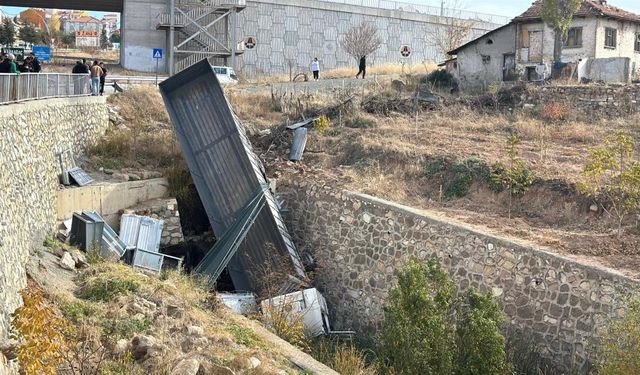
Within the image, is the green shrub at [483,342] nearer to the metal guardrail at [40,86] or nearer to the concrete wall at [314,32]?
the metal guardrail at [40,86]

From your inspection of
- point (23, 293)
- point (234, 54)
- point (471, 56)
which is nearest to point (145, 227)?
point (23, 293)

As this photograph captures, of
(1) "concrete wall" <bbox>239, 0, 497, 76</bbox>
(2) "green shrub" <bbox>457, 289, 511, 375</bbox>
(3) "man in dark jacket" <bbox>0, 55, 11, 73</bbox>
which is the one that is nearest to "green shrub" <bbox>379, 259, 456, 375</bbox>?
(2) "green shrub" <bbox>457, 289, 511, 375</bbox>

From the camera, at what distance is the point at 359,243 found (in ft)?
59.9

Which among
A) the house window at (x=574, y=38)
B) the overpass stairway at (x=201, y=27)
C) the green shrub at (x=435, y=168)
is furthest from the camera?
the overpass stairway at (x=201, y=27)

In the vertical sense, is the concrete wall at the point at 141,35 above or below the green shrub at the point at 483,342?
above

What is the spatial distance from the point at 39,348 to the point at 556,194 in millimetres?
12524

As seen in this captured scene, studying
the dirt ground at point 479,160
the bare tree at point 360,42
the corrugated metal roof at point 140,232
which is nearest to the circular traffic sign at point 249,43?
the bare tree at point 360,42

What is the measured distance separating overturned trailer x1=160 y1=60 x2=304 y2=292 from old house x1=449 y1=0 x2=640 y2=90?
602 inches

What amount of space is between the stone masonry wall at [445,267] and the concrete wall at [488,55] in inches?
665

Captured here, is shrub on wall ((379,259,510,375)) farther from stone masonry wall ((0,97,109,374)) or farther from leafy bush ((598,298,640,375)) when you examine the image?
stone masonry wall ((0,97,109,374))

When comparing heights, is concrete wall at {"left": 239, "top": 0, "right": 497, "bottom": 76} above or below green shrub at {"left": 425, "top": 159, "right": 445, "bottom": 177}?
above

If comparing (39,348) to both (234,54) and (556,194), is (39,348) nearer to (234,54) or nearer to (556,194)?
(556,194)

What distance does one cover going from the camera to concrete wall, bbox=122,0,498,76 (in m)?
43.7

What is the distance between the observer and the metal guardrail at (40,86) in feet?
46.4
